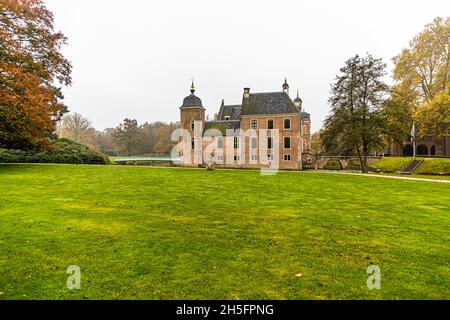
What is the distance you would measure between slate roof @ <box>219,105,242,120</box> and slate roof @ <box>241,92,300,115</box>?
463cm

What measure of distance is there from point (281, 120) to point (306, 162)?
36.4 ft

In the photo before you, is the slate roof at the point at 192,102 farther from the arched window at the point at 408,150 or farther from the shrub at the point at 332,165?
the arched window at the point at 408,150

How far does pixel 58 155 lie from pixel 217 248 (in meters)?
34.9

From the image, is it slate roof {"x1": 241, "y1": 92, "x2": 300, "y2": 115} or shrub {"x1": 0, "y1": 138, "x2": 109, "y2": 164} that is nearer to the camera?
shrub {"x1": 0, "y1": 138, "x2": 109, "y2": 164}

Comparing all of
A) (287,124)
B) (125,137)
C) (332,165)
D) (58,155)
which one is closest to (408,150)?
(332,165)

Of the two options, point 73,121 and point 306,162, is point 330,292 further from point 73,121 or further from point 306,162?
point 73,121

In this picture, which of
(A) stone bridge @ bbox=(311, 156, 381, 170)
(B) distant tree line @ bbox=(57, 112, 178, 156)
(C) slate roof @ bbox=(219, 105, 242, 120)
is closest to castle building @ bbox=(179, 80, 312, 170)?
(C) slate roof @ bbox=(219, 105, 242, 120)

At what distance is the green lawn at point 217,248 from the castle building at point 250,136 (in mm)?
36013

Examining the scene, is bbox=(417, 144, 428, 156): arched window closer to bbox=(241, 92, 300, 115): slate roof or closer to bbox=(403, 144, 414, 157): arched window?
bbox=(403, 144, 414, 157): arched window

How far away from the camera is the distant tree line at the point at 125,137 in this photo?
76312 millimetres

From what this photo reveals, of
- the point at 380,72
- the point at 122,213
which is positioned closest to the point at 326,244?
the point at 122,213

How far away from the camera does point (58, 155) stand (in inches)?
1373

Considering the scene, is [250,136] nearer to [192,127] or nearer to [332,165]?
[192,127]

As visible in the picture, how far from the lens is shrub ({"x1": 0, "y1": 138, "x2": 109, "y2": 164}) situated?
3210cm
